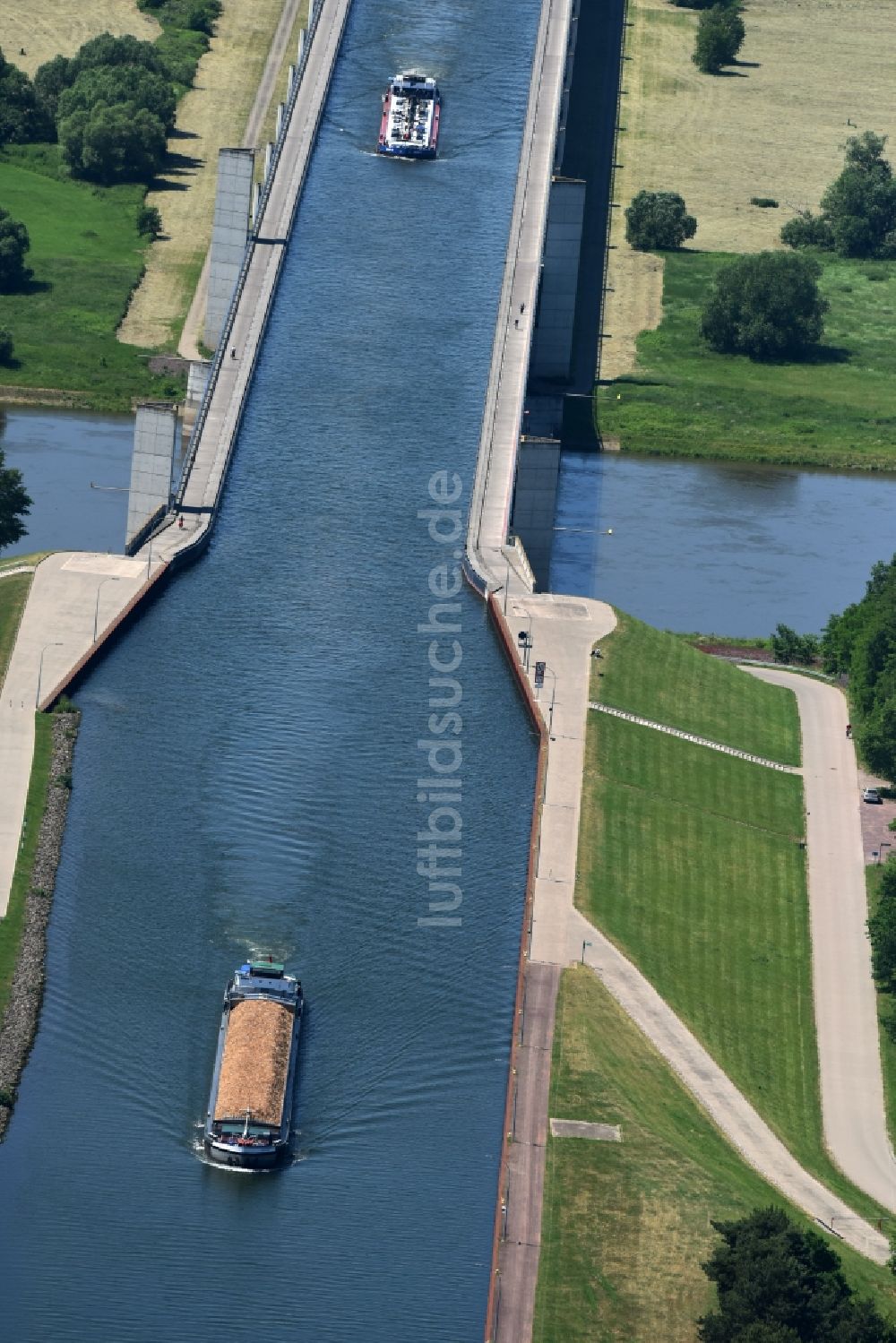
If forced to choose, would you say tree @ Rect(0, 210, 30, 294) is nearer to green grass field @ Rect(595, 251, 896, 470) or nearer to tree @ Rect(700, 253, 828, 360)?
green grass field @ Rect(595, 251, 896, 470)

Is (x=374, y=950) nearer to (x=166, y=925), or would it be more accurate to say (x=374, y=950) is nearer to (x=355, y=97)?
(x=166, y=925)

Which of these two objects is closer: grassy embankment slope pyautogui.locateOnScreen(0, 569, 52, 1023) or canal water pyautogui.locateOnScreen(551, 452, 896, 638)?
grassy embankment slope pyautogui.locateOnScreen(0, 569, 52, 1023)

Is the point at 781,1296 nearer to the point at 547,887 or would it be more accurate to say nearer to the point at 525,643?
the point at 547,887

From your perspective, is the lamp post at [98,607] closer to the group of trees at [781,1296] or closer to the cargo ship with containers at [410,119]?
the group of trees at [781,1296]

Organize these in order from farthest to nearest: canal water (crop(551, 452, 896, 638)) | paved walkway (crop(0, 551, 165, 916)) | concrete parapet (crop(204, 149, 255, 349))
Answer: concrete parapet (crop(204, 149, 255, 349)), canal water (crop(551, 452, 896, 638)), paved walkway (crop(0, 551, 165, 916))

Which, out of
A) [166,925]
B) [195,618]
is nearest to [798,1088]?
[166,925]

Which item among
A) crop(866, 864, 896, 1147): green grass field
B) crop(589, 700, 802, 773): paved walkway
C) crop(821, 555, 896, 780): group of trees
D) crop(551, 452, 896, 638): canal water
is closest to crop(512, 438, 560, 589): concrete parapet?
crop(551, 452, 896, 638): canal water

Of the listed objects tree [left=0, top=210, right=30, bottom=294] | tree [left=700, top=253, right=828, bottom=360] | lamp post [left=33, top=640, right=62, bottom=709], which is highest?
tree [left=700, top=253, right=828, bottom=360]
